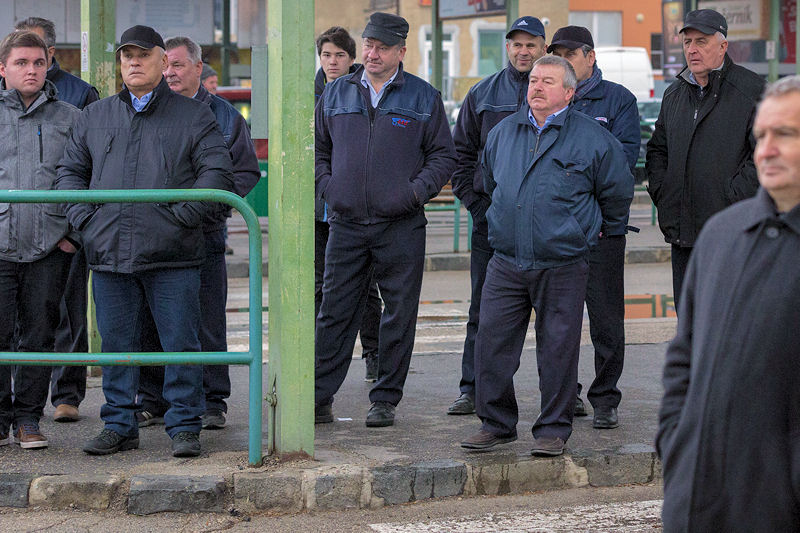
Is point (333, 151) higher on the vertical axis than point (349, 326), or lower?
higher

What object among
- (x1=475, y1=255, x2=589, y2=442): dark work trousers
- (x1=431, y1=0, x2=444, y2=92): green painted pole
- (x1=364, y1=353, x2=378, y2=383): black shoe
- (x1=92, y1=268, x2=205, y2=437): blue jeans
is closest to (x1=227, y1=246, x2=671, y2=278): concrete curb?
(x1=431, y1=0, x2=444, y2=92): green painted pole

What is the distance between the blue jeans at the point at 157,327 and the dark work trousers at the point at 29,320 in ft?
1.05

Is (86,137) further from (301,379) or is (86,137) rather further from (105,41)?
(105,41)

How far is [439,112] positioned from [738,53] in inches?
456

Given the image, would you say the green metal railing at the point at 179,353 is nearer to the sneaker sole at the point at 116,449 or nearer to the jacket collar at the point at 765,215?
the sneaker sole at the point at 116,449

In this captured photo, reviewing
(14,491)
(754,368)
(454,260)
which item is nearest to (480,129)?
(14,491)

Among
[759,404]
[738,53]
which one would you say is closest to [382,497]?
[759,404]

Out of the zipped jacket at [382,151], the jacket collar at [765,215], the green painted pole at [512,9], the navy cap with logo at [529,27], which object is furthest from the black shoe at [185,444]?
the green painted pole at [512,9]

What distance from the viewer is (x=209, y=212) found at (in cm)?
594

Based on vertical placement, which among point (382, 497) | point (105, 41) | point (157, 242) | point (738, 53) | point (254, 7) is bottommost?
point (382, 497)

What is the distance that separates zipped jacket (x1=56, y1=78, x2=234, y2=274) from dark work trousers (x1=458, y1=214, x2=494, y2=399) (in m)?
1.54

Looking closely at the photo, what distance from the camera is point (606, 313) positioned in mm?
6684

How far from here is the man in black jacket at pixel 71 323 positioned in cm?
674

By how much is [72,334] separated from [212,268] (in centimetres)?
87
